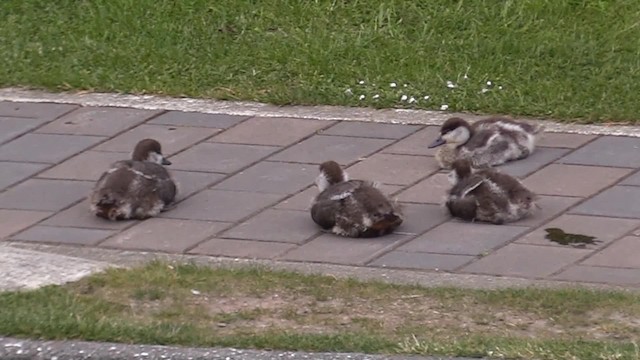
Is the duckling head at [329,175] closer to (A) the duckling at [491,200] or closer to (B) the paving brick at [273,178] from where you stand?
(B) the paving brick at [273,178]

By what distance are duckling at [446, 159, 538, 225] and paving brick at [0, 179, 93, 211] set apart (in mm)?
2144

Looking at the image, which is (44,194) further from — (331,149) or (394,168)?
(394,168)

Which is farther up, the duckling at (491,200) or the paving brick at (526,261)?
the duckling at (491,200)

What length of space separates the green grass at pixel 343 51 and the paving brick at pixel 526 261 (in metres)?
2.13

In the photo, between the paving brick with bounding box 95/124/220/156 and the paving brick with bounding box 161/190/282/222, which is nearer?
the paving brick with bounding box 161/190/282/222

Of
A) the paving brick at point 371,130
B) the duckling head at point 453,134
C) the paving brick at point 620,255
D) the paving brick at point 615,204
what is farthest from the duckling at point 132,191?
the paving brick at point 620,255

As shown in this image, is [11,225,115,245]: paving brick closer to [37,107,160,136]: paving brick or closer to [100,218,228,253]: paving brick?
[100,218,228,253]: paving brick

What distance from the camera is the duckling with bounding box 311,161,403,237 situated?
797 cm

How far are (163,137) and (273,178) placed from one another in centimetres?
101

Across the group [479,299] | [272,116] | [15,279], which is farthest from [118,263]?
[272,116]

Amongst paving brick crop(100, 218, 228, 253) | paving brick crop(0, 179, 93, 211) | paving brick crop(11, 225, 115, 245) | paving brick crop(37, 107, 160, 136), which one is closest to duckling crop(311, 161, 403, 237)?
paving brick crop(100, 218, 228, 253)

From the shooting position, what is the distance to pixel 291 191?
8.70 metres

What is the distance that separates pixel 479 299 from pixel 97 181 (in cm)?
273

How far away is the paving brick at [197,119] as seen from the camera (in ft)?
32.1
